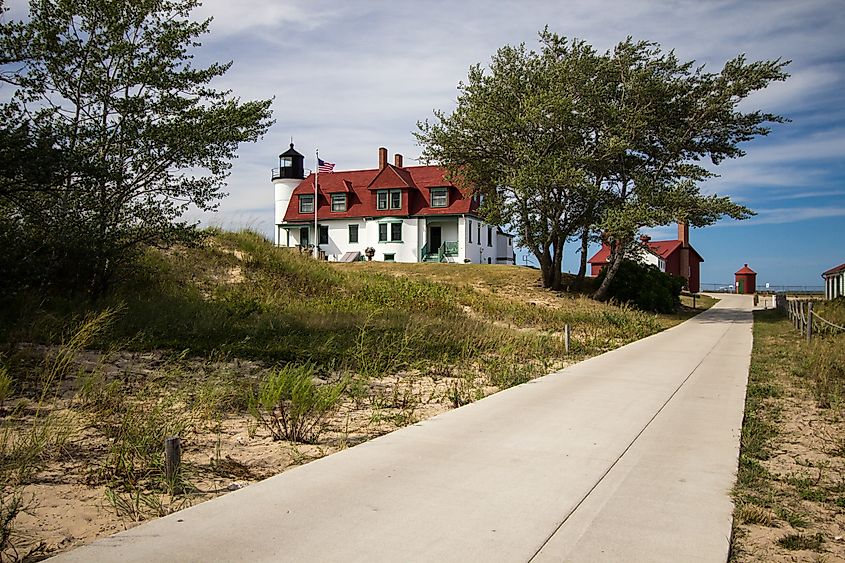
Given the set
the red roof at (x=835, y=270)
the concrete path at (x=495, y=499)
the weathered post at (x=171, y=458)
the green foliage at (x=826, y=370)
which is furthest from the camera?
the red roof at (x=835, y=270)

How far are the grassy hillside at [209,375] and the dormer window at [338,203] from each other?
961 inches

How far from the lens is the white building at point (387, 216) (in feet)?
142

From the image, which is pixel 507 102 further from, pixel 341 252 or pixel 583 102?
pixel 341 252

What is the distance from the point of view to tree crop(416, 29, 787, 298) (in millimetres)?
27594

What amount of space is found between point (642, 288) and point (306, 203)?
26494mm

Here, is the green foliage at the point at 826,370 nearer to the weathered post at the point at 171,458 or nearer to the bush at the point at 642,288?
the weathered post at the point at 171,458

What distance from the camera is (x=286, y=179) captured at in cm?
4978

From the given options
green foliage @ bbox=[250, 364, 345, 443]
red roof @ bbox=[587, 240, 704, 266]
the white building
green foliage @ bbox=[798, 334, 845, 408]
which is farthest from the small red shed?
green foliage @ bbox=[250, 364, 345, 443]

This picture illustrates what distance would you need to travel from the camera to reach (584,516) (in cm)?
452

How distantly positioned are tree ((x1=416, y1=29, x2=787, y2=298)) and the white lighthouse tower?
68.9 ft

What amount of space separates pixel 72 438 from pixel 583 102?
90.6 feet

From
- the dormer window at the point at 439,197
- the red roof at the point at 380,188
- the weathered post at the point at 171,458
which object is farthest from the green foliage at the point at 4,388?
the dormer window at the point at 439,197

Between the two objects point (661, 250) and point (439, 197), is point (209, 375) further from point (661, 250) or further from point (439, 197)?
point (661, 250)

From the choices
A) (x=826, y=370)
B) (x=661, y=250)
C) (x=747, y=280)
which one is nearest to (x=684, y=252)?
(x=661, y=250)
